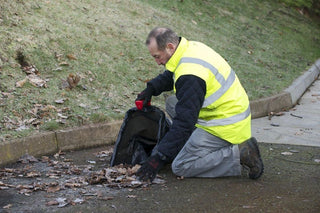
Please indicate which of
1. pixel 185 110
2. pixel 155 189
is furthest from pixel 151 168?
pixel 185 110

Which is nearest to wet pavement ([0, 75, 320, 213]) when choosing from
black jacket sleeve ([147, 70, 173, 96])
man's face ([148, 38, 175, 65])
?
black jacket sleeve ([147, 70, 173, 96])

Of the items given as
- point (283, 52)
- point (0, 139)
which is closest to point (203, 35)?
point (283, 52)

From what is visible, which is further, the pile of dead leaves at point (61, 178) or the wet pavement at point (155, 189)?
the pile of dead leaves at point (61, 178)

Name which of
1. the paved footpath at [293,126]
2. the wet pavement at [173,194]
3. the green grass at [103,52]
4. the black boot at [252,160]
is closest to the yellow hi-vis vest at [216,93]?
the black boot at [252,160]

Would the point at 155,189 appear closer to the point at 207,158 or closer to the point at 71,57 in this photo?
the point at 207,158

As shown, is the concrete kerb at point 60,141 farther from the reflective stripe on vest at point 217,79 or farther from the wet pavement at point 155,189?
the reflective stripe on vest at point 217,79

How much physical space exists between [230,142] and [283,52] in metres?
8.25

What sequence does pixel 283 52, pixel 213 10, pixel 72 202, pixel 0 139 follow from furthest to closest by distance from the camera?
pixel 213 10
pixel 283 52
pixel 0 139
pixel 72 202

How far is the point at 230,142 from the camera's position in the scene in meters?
4.57

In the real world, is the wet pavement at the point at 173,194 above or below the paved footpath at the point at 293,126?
above

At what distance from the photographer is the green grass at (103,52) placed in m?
6.19

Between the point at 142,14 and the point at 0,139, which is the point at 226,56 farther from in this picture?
the point at 0,139

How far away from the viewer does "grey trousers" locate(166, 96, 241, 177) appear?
4539 millimetres

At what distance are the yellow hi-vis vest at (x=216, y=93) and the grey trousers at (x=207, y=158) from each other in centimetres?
8
